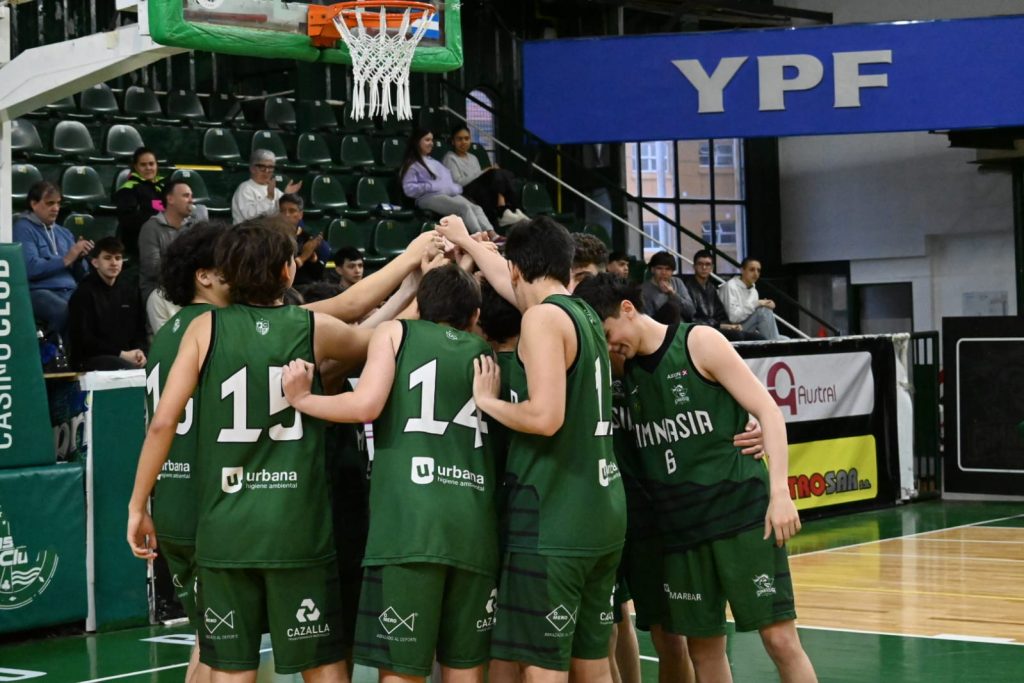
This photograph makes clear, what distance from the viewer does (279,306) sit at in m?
4.53

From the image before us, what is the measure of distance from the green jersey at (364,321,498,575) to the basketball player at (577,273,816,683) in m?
0.75

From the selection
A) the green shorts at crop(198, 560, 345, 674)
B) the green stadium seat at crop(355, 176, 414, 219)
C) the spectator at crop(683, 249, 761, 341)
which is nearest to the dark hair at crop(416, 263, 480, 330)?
the green shorts at crop(198, 560, 345, 674)

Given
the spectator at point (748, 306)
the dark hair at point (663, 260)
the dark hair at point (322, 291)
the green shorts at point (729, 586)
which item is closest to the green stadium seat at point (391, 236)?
the dark hair at point (663, 260)

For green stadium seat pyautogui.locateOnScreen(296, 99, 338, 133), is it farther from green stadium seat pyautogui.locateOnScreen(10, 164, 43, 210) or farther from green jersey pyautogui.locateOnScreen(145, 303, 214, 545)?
green jersey pyautogui.locateOnScreen(145, 303, 214, 545)

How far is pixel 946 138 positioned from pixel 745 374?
16799 mm

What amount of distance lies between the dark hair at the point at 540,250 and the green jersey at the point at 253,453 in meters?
0.76

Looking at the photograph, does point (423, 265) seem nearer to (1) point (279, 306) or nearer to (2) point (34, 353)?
(1) point (279, 306)

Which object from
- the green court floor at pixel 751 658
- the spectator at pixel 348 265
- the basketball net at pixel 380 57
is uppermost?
the basketball net at pixel 380 57

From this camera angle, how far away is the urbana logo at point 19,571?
777cm

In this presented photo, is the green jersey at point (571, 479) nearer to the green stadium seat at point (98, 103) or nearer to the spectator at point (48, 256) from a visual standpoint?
the spectator at point (48, 256)

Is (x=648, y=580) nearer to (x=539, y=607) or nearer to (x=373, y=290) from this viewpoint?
(x=539, y=607)

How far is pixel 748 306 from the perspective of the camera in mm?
15602

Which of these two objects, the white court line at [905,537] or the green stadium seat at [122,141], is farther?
the green stadium seat at [122,141]

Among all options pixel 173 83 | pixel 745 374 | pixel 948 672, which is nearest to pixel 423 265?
pixel 745 374
